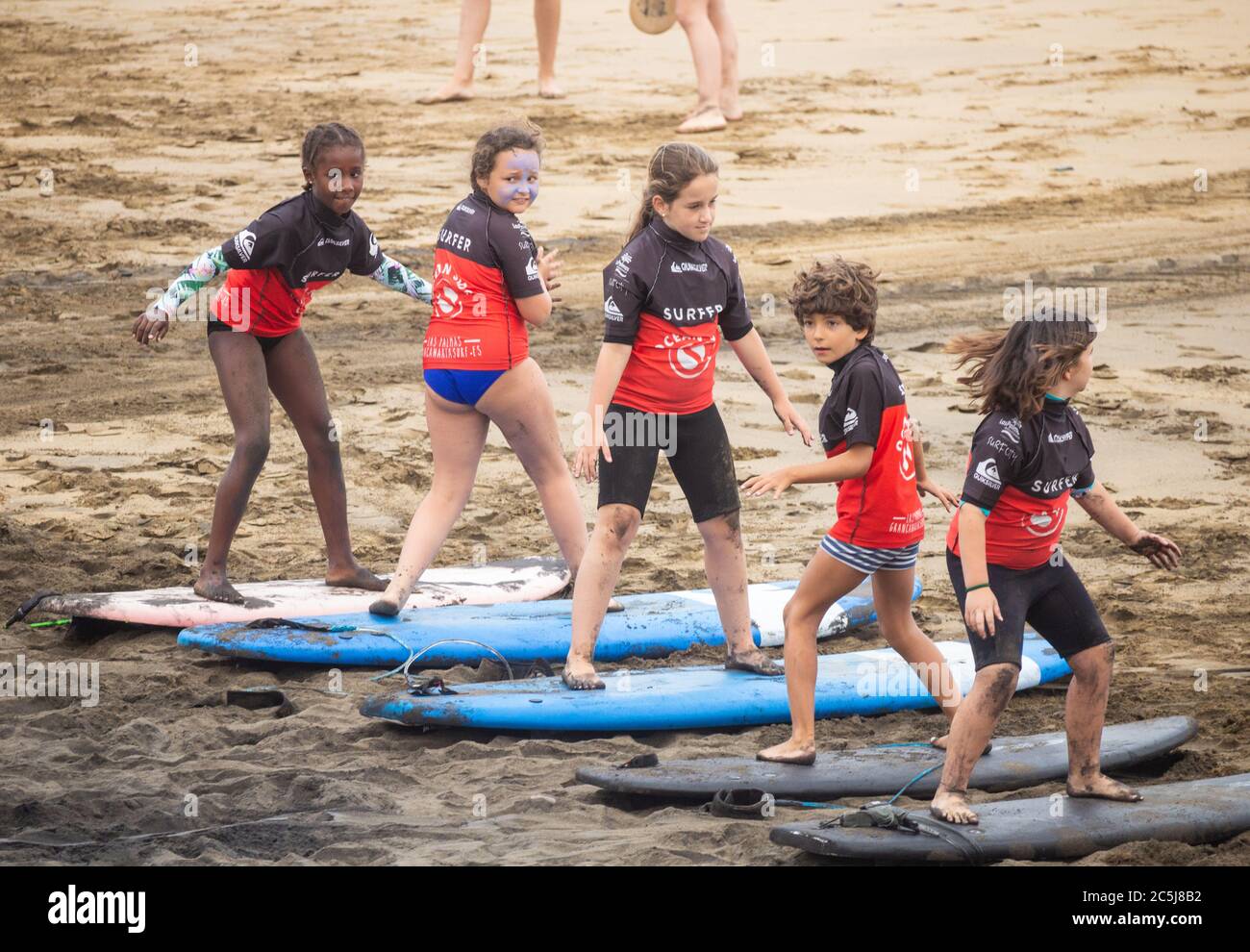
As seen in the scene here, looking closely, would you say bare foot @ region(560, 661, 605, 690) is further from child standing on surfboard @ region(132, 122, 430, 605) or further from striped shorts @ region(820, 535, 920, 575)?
child standing on surfboard @ region(132, 122, 430, 605)

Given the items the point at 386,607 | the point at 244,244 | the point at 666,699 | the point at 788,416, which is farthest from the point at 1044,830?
the point at 244,244

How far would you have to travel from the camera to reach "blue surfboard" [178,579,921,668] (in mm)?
5910

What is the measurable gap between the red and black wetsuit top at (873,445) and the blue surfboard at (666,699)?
38.9 inches

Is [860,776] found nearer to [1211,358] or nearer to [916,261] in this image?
[1211,358]

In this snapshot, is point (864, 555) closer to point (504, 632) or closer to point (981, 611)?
point (981, 611)

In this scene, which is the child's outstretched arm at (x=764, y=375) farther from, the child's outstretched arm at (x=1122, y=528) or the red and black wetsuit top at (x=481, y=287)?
the child's outstretched arm at (x=1122, y=528)

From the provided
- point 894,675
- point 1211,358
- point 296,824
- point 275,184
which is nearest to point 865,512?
point 894,675

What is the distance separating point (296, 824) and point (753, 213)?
27.5 feet

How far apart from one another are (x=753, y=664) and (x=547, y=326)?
4.88 metres

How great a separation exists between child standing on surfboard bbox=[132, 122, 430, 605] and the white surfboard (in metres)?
0.10

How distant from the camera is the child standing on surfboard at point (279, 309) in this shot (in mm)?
5895

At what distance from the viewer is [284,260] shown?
5.93 m

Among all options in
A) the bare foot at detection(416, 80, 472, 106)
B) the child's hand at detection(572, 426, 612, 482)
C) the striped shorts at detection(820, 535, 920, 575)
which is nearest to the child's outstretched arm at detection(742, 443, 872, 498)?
the striped shorts at detection(820, 535, 920, 575)

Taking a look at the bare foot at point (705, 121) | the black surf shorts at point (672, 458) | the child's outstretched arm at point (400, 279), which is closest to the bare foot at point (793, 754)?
the black surf shorts at point (672, 458)
